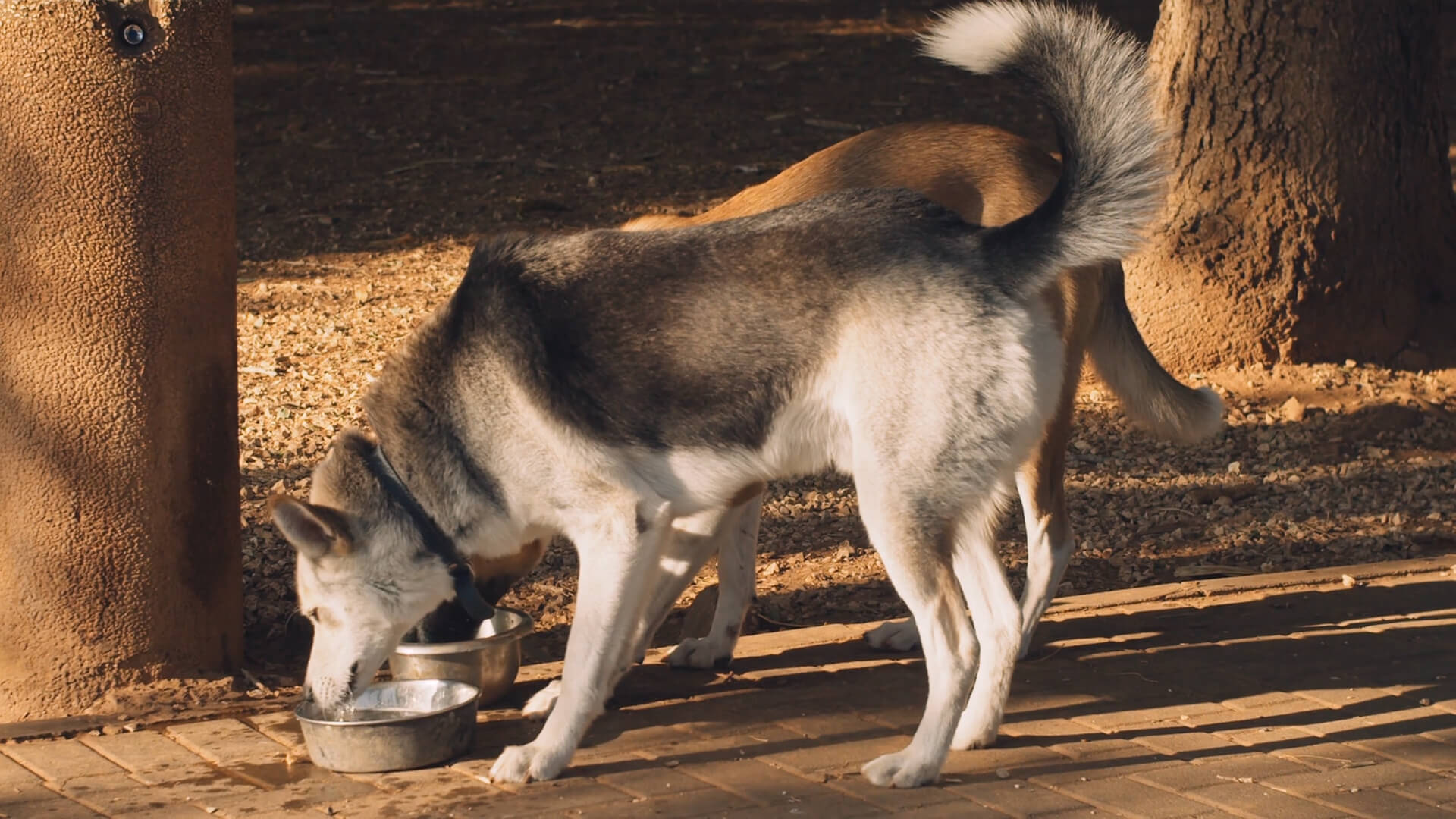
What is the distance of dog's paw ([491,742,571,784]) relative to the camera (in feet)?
14.4

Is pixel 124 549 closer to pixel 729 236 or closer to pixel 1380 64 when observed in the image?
pixel 729 236

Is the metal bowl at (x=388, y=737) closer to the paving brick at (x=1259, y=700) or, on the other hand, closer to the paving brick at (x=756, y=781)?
the paving brick at (x=756, y=781)

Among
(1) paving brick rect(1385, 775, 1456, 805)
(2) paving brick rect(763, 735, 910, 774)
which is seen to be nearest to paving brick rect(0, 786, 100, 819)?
(2) paving brick rect(763, 735, 910, 774)

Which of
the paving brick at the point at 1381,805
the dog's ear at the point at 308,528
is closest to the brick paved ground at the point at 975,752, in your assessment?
the paving brick at the point at 1381,805

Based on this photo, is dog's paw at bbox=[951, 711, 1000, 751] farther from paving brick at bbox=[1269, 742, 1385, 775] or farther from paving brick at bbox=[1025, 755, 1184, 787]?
paving brick at bbox=[1269, 742, 1385, 775]

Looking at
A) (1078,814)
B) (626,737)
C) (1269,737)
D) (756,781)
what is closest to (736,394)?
(756,781)

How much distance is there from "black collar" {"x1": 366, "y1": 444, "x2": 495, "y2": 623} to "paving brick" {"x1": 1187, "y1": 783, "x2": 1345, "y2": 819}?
6.67ft

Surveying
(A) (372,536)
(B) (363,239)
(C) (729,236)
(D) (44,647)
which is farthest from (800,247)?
(B) (363,239)

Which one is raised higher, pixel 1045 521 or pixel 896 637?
pixel 1045 521

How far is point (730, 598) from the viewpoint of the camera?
5.52 meters

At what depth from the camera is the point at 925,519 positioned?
4.24 m

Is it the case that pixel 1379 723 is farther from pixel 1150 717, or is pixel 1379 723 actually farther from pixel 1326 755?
pixel 1150 717

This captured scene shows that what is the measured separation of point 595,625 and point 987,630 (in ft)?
3.84

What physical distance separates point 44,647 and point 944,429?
2.77 meters
